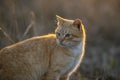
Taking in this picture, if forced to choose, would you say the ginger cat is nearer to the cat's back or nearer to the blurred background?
the cat's back

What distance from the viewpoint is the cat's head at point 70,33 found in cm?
903

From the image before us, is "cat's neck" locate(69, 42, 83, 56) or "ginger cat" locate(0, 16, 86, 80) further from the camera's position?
"cat's neck" locate(69, 42, 83, 56)

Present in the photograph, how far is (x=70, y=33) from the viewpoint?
29.7 ft

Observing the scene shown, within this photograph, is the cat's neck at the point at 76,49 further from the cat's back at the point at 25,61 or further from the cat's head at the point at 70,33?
the cat's back at the point at 25,61

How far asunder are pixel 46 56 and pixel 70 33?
603 millimetres

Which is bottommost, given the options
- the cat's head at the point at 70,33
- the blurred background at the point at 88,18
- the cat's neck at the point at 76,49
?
the blurred background at the point at 88,18

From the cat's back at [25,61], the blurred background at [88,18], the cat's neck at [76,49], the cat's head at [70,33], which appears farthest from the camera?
the blurred background at [88,18]

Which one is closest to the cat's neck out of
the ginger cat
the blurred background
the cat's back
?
Result: the ginger cat

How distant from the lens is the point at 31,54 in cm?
906

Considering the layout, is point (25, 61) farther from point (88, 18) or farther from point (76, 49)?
point (88, 18)

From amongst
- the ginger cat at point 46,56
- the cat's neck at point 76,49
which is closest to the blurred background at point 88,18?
the cat's neck at point 76,49

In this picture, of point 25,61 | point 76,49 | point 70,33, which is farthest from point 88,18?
point 25,61

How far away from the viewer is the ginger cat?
8.91 meters

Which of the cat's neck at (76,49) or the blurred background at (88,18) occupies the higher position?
the cat's neck at (76,49)
